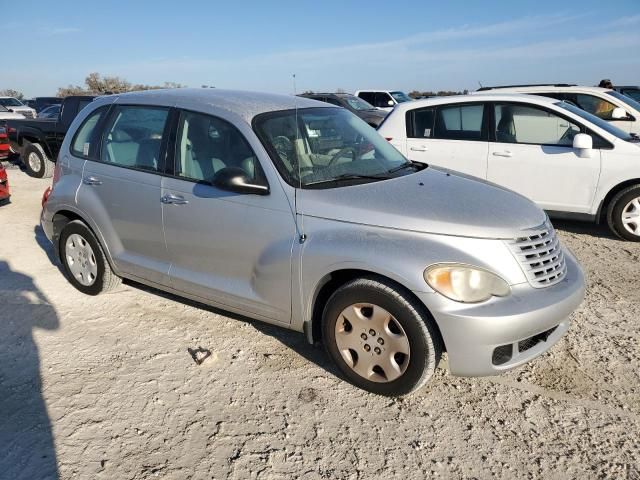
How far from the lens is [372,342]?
2969 millimetres

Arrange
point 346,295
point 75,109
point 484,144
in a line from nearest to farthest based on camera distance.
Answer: point 346,295
point 484,144
point 75,109

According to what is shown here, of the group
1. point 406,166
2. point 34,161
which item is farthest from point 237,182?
point 34,161

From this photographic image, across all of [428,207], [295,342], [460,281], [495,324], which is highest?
[428,207]

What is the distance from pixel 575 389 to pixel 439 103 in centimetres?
471

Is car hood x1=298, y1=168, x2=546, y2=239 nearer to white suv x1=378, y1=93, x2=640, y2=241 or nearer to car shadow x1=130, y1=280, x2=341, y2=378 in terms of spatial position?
car shadow x1=130, y1=280, x2=341, y2=378

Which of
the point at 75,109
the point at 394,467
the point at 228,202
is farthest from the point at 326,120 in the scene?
the point at 75,109

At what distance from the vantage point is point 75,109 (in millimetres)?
10609

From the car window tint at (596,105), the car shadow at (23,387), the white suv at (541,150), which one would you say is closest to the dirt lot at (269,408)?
the car shadow at (23,387)

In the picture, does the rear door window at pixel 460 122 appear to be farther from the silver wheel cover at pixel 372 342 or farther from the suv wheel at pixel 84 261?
the suv wheel at pixel 84 261

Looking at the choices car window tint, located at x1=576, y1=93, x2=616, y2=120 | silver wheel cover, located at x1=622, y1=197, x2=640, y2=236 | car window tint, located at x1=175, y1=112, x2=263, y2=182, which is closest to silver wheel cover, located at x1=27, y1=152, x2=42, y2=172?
car window tint, located at x1=175, y1=112, x2=263, y2=182

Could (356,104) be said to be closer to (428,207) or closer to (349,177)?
(349,177)

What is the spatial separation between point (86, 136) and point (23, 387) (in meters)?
2.19

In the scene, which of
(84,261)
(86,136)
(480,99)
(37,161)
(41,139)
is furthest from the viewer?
(37,161)

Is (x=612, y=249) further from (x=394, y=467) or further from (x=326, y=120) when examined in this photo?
(x=394, y=467)
